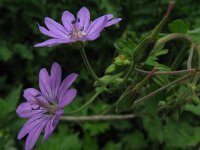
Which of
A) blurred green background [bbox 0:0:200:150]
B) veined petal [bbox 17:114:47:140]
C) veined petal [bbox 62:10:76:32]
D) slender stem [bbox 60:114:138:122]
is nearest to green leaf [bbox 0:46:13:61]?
blurred green background [bbox 0:0:200:150]

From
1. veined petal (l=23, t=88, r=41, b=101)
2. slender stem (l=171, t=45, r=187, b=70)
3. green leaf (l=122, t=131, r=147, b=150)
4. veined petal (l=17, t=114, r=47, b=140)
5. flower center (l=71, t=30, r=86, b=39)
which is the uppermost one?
flower center (l=71, t=30, r=86, b=39)

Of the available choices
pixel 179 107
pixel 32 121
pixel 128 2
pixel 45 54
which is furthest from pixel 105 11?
pixel 32 121

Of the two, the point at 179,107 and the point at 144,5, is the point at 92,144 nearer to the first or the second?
the point at 179,107

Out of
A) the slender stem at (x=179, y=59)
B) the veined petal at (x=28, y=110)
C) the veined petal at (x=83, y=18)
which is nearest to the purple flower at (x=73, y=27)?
the veined petal at (x=83, y=18)

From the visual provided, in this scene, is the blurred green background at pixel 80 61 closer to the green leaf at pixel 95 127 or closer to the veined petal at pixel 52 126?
the green leaf at pixel 95 127

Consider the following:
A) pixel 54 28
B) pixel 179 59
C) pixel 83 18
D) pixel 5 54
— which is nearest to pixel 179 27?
pixel 179 59

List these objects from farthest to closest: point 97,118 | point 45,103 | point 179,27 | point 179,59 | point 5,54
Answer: point 5,54, point 97,118, point 179,59, point 179,27, point 45,103

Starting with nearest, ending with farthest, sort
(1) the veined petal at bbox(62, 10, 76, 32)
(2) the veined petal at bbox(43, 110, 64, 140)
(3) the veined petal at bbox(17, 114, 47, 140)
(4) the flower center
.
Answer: (2) the veined petal at bbox(43, 110, 64, 140) < (3) the veined petal at bbox(17, 114, 47, 140) < (4) the flower center < (1) the veined petal at bbox(62, 10, 76, 32)

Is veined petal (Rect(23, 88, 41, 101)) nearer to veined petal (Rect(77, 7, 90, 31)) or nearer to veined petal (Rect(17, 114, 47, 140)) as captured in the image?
veined petal (Rect(17, 114, 47, 140))

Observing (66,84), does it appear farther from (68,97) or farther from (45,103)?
(45,103)
